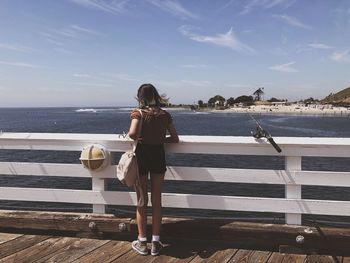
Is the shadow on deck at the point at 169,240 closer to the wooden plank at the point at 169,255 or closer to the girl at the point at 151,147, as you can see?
the wooden plank at the point at 169,255

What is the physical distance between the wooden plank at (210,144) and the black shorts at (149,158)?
41cm

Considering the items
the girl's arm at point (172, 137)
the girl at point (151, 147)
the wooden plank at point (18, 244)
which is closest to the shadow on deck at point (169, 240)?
the wooden plank at point (18, 244)

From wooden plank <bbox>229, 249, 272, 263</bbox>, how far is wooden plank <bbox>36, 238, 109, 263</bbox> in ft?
4.76

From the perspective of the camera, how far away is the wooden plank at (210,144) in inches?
175

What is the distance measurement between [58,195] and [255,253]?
2314 millimetres

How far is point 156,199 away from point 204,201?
1.88 feet

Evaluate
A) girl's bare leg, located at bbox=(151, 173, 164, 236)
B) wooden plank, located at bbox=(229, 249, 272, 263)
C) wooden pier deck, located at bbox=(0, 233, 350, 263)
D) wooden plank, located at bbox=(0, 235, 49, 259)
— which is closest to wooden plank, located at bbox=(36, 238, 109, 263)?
wooden pier deck, located at bbox=(0, 233, 350, 263)

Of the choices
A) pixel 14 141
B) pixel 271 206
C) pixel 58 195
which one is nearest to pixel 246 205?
pixel 271 206

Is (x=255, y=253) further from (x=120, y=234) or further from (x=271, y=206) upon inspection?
(x=120, y=234)

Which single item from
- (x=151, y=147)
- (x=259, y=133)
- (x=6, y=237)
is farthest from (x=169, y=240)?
(x=6, y=237)

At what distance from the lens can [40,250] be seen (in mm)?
4605

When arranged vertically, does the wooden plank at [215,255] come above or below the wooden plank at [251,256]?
above

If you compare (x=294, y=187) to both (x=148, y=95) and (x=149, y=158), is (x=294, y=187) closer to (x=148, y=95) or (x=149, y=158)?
(x=149, y=158)

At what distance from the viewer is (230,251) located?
452 centimetres
